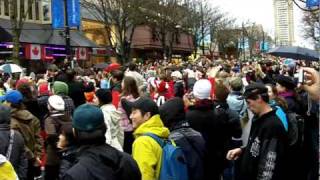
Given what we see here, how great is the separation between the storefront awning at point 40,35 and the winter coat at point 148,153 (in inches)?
1076

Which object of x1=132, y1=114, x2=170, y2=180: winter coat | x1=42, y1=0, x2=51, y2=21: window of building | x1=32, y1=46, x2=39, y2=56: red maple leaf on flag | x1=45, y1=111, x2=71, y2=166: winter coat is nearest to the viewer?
x1=132, y1=114, x2=170, y2=180: winter coat

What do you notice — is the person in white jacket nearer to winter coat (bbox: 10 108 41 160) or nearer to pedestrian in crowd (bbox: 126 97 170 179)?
winter coat (bbox: 10 108 41 160)

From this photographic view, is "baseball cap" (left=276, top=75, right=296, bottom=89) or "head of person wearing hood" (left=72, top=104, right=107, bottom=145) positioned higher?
"baseball cap" (left=276, top=75, right=296, bottom=89)

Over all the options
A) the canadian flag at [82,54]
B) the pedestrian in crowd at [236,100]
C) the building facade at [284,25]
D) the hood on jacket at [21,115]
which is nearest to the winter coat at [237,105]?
the pedestrian in crowd at [236,100]

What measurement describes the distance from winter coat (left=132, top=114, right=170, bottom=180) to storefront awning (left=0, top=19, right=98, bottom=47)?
89.7ft

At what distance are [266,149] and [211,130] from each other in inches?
66.7

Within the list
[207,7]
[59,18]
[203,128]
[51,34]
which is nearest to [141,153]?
[203,128]

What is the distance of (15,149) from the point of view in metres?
5.96

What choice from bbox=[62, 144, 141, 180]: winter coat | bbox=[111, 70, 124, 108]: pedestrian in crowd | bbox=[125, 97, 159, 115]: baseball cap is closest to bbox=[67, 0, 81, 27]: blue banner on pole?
bbox=[111, 70, 124, 108]: pedestrian in crowd

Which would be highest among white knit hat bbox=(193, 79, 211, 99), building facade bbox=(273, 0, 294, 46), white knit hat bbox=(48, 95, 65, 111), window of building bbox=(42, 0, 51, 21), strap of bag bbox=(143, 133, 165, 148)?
building facade bbox=(273, 0, 294, 46)

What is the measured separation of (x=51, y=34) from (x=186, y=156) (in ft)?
108

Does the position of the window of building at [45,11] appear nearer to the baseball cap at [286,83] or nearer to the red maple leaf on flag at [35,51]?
the red maple leaf on flag at [35,51]

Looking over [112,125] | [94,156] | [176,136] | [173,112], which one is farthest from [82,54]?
→ [94,156]

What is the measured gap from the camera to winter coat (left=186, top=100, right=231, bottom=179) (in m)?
6.17
